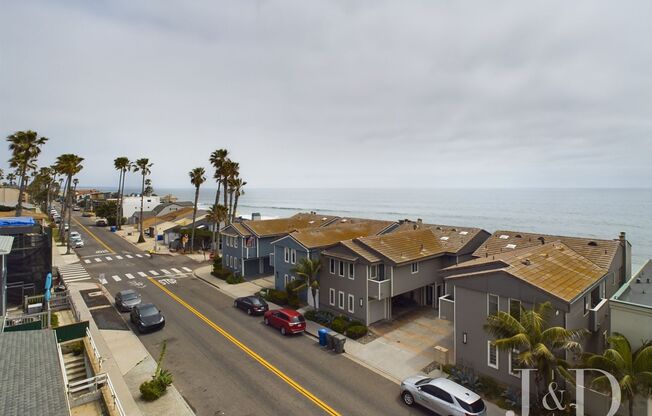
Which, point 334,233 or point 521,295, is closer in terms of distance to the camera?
point 521,295

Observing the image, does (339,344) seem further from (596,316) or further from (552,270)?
(596,316)

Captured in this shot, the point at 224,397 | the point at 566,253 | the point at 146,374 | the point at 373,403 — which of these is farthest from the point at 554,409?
the point at 146,374

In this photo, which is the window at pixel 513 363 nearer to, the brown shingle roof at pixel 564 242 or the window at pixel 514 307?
the window at pixel 514 307

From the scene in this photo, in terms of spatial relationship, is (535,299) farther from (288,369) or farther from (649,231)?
(649,231)

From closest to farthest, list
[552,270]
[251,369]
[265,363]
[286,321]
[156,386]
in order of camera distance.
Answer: [156,386] < [552,270] < [251,369] < [265,363] < [286,321]

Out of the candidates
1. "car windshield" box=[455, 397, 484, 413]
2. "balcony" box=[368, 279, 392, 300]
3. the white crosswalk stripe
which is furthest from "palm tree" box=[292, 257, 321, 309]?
the white crosswalk stripe

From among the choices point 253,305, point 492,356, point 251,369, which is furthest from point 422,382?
point 253,305

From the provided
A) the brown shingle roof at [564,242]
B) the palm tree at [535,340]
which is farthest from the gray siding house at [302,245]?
the palm tree at [535,340]
